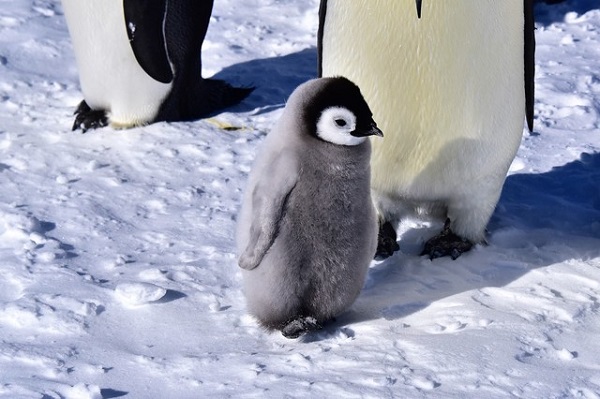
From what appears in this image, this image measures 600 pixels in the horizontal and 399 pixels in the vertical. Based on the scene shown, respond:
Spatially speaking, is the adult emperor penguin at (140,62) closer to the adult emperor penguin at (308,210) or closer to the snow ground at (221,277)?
the snow ground at (221,277)

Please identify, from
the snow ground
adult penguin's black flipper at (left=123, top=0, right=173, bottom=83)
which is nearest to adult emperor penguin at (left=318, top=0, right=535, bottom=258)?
the snow ground

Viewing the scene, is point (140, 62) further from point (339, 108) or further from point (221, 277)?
point (339, 108)

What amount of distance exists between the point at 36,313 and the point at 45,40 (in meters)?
2.68

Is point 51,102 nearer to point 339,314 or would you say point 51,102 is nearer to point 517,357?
point 339,314

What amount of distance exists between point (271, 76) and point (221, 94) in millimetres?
472

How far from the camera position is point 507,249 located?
351 centimetres

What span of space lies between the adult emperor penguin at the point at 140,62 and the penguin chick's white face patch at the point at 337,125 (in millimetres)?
1851

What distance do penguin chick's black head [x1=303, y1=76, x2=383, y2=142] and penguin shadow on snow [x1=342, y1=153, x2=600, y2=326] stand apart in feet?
1.66

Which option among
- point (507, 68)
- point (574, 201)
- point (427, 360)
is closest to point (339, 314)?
point (427, 360)

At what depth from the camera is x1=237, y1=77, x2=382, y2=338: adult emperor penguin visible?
2.79 metres

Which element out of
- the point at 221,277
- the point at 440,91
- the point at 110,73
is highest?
the point at 440,91

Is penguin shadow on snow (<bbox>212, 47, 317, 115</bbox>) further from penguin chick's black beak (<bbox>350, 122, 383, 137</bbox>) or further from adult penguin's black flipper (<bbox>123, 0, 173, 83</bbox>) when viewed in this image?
penguin chick's black beak (<bbox>350, 122, 383, 137</bbox>)

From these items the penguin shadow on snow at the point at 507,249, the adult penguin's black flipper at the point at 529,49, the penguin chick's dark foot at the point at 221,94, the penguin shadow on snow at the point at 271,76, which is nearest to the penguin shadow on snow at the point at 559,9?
the penguin shadow on snow at the point at 271,76

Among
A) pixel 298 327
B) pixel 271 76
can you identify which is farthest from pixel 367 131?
pixel 271 76
